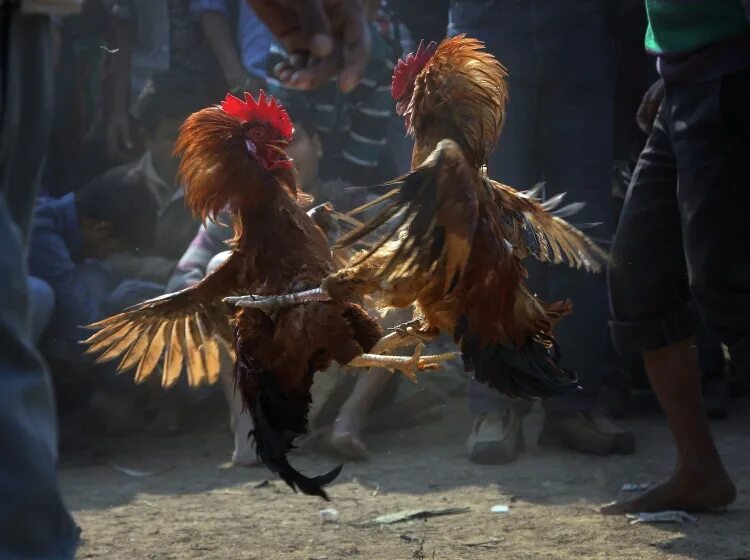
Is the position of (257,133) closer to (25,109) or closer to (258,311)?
(258,311)

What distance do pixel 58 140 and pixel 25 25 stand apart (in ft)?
15.4

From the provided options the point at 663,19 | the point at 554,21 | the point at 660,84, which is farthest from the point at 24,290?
the point at 554,21

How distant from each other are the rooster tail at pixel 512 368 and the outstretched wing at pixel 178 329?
662 mm

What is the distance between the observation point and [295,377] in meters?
2.69

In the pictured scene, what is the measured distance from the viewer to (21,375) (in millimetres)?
1576

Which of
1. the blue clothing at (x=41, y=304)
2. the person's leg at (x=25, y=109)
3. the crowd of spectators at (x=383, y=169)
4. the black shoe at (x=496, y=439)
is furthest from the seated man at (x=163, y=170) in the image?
the person's leg at (x=25, y=109)

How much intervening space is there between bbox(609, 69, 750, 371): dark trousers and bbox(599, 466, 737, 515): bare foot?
396 millimetres

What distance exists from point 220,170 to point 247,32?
115 inches

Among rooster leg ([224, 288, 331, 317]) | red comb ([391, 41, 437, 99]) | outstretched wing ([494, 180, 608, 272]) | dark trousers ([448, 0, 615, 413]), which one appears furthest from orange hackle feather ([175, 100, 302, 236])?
dark trousers ([448, 0, 615, 413])

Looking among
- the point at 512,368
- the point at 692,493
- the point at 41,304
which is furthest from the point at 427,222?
the point at 41,304

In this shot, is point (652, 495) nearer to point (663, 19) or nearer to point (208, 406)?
point (663, 19)

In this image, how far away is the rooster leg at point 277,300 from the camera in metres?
2.55

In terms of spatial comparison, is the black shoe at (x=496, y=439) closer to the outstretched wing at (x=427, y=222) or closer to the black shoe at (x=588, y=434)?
the black shoe at (x=588, y=434)

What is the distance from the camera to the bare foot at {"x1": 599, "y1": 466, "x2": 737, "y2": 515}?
3.40 m
